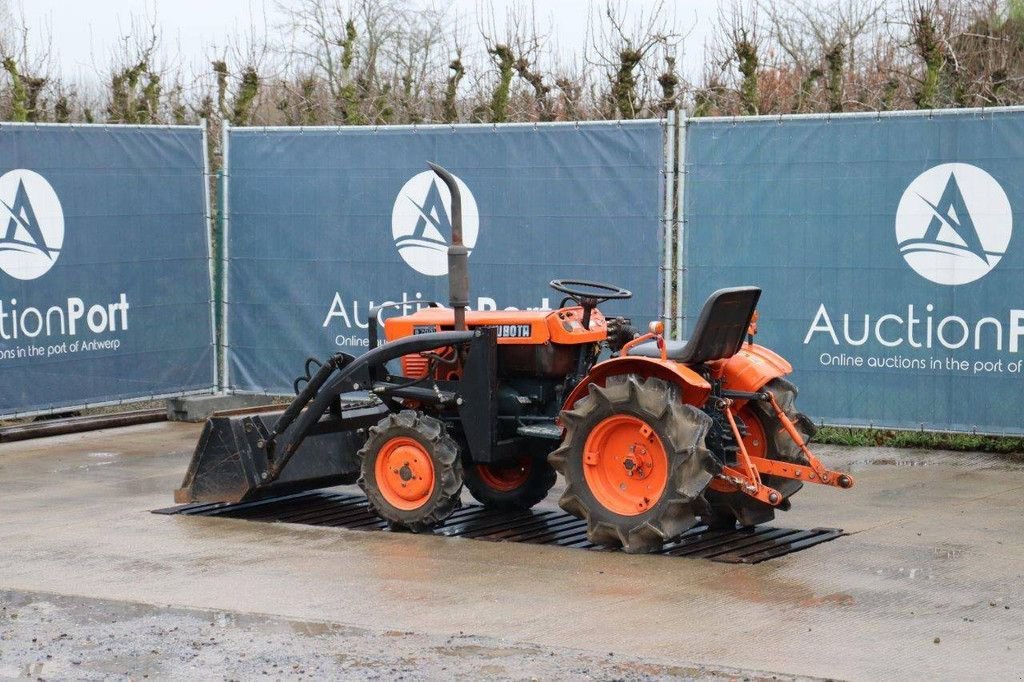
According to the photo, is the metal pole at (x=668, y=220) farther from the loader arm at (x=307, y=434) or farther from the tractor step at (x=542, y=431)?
the tractor step at (x=542, y=431)

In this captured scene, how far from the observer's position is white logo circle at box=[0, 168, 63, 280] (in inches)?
460

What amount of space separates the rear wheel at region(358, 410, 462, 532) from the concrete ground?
0.61ft

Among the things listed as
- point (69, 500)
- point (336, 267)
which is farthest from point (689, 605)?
point (336, 267)

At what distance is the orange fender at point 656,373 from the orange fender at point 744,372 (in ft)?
1.06

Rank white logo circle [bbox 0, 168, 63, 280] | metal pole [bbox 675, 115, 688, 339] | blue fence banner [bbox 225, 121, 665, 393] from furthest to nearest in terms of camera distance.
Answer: white logo circle [bbox 0, 168, 63, 280] → blue fence banner [bbox 225, 121, 665, 393] → metal pole [bbox 675, 115, 688, 339]

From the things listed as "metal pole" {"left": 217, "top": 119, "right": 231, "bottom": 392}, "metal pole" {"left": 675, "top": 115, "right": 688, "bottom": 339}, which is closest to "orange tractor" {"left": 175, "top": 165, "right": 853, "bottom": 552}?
"metal pole" {"left": 675, "top": 115, "right": 688, "bottom": 339}

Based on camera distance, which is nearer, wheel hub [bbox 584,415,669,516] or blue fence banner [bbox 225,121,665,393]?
wheel hub [bbox 584,415,669,516]

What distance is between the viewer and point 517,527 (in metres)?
8.28

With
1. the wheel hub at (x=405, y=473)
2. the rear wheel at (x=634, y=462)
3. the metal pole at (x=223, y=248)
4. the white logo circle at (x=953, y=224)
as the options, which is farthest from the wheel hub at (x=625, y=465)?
the metal pole at (x=223, y=248)

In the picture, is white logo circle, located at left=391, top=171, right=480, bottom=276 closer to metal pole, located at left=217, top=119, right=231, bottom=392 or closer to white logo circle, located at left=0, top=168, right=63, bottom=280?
metal pole, located at left=217, top=119, right=231, bottom=392

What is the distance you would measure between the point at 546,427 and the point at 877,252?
354 centimetres

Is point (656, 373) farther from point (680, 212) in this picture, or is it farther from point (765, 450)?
point (680, 212)

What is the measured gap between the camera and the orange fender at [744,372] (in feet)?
25.8

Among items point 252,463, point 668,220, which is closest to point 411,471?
point 252,463
